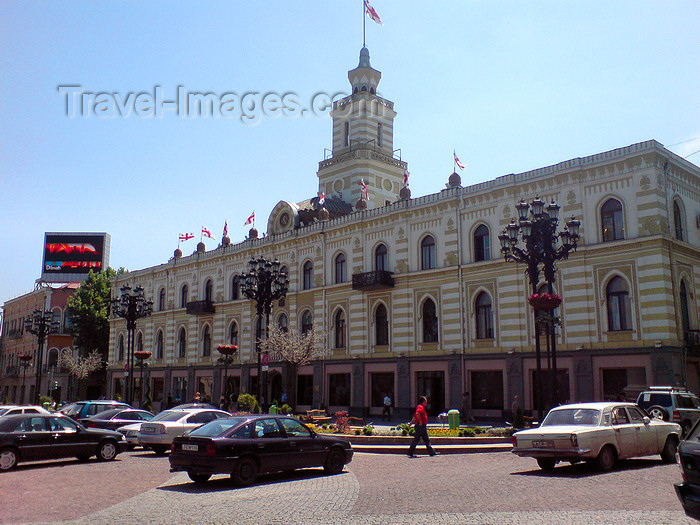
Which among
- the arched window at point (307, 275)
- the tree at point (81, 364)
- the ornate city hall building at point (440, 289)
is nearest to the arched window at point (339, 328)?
the ornate city hall building at point (440, 289)

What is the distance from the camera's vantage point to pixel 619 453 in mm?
A: 14352

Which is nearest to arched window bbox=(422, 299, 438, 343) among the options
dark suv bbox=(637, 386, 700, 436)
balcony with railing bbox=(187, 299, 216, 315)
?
dark suv bbox=(637, 386, 700, 436)

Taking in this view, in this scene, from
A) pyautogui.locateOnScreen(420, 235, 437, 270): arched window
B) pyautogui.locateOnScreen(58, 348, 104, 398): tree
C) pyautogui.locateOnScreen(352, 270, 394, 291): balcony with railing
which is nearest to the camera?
pyautogui.locateOnScreen(420, 235, 437, 270): arched window

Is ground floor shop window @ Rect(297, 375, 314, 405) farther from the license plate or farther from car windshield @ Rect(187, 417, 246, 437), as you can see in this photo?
the license plate

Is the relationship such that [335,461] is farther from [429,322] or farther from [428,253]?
[428,253]

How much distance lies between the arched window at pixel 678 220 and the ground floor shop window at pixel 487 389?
10.4 metres

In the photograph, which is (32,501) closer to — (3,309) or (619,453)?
(619,453)

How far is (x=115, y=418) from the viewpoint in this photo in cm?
2417

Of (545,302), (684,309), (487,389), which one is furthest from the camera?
(487,389)

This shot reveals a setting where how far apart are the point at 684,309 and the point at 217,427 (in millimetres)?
23869

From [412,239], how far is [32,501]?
92.6 ft

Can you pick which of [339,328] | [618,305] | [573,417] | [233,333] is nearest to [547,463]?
[573,417]

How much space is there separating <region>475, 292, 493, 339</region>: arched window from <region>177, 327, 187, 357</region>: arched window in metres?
26.8

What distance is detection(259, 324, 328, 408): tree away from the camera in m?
37.4
